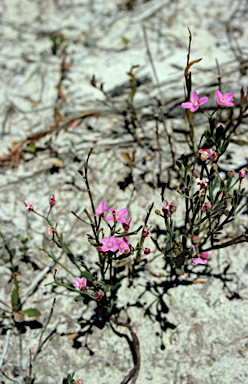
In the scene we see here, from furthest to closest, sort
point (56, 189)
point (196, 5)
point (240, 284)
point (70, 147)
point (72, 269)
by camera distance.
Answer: point (196, 5)
point (70, 147)
point (56, 189)
point (72, 269)
point (240, 284)

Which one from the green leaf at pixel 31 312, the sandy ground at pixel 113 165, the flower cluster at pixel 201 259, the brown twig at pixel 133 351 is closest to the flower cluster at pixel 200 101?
the flower cluster at pixel 201 259

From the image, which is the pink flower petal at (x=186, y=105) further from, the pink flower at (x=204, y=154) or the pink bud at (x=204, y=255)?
the pink bud at (x=204, y=255)

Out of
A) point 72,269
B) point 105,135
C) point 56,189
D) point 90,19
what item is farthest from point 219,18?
point 72,269

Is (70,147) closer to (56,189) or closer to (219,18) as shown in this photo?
(56,189)

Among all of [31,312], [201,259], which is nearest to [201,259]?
[201,259]

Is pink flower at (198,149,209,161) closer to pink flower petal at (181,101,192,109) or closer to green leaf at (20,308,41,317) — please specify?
pink flower petal at (181,101,192,109)

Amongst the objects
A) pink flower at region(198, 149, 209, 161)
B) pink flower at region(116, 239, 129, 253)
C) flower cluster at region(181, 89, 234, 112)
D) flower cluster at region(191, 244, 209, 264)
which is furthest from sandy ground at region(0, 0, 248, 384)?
flower cluster at region(181, 89, 234, 112)
